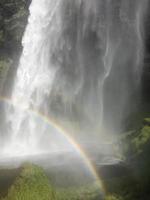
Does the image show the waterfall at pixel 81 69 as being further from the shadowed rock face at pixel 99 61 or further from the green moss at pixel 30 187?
the green moss at pixel 30 187

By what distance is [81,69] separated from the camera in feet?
137

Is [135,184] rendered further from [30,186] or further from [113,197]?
[30,186]

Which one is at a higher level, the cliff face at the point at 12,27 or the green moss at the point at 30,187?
the cliff face at the point at 12,27

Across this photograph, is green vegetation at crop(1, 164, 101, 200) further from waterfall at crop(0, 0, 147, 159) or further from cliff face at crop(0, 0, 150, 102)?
cliff face at crop(0, 0, 150, 102)

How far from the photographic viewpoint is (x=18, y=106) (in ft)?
131

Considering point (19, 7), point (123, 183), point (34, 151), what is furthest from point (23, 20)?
point (123, 183)

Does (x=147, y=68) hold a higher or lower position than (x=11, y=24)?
lower

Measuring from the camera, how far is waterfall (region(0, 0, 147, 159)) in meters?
39.2

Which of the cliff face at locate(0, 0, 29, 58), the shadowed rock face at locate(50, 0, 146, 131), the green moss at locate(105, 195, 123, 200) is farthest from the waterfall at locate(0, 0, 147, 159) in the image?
the green moss at locate(105, 195, 123, 200)

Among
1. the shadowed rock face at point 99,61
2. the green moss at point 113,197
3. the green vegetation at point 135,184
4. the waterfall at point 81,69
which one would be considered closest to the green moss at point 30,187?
the green moss at point 113,197

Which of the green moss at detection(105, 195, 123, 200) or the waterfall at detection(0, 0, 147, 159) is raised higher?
the waterfall at detection(0, 0, 147, 159)

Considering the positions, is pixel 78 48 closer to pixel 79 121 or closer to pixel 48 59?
pixel 48 59

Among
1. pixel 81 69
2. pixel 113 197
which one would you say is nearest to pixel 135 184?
pixel 113 197

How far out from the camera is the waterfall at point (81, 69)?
3925cm
